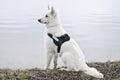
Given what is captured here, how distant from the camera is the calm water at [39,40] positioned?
12.5m

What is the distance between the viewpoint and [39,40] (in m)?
15.8

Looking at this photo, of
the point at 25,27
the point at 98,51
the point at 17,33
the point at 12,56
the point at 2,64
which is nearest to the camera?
the point at 2,64

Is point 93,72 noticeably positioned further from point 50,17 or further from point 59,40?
point 50,17

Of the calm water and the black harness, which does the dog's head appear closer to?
the black harness

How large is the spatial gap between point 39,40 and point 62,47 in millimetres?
7582

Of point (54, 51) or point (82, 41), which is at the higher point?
point (54, 51)

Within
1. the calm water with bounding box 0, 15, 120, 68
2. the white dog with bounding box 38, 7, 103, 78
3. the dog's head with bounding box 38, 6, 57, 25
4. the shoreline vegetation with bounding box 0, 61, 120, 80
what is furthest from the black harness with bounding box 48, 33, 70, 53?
the calm water with bounding box 0, 15, 120, 68

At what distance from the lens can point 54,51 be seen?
28.5ft

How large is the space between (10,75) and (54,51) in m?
1.85

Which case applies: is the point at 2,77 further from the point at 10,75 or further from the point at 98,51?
the point at 98,51

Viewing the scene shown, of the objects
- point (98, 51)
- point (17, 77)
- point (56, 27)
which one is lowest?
point (98, 51)

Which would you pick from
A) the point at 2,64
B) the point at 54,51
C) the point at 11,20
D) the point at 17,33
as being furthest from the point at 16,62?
the point at 11,20

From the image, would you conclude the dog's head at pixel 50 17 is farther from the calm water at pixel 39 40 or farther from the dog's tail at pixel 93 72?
the calm water at pixel 39 40

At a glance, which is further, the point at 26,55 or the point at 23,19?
the point at 23,19
